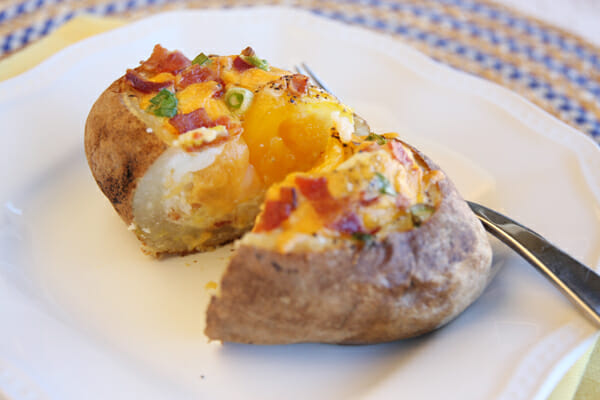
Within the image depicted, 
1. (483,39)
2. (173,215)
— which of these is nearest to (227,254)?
(173,215)

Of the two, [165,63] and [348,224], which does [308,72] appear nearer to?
[165,63]

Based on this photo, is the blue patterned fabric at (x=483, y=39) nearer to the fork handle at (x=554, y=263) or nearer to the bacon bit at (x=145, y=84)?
the fork handle at (x=554, y=263)

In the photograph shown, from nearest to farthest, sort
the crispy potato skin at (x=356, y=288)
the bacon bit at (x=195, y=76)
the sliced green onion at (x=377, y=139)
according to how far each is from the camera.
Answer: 1. the crispy potato skin at (x=356, y=288)
2. the sliced green onion at (x=377, y=139)
3. the bacon bit at (x=195, y=76)

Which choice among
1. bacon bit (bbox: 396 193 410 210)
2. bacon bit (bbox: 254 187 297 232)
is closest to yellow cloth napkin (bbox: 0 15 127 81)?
bacon bit (bbox: 254 187 297 232)

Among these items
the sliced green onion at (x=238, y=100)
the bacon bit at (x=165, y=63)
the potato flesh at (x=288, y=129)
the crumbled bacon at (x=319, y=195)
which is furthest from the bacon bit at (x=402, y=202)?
the bacon bit at (x=165, y=63)

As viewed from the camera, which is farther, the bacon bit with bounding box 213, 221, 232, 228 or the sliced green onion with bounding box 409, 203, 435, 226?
the bacon bit with bounding box 213, 221, 232, 228

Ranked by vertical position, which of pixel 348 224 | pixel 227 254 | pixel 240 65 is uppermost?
pixel 240 65

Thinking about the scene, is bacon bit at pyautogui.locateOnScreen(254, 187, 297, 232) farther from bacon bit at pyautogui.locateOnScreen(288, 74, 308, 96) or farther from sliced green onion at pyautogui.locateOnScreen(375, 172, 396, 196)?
bacon bit at pyautogui.locateOnScreen(288, 74, 308, 96)

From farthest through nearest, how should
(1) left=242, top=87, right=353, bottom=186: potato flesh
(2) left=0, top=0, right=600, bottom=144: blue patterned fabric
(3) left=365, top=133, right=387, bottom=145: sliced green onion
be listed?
1. (2) left=0, top=0, right=600, bottom=144: blue patterned fabric
2. (1) left=242, top=87, right=353, bottom=186: potato flesh
3. (3) left=365, top=133, right=387, bottom=145: sliced green onion
